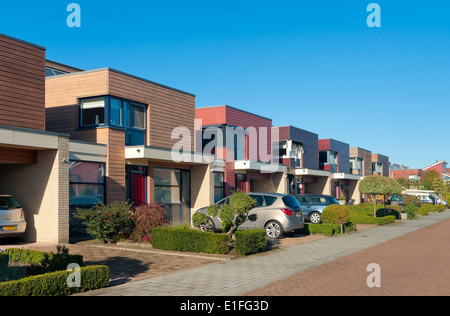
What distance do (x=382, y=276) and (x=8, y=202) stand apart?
401 inches

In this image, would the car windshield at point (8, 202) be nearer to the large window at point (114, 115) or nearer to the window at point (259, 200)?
the large window at point (114, 115)

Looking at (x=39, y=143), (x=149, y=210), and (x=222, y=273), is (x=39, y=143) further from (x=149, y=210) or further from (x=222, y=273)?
(x=222, y=273)

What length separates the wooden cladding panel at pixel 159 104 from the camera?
1730 centimetres

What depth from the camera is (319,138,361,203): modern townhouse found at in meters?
40.2

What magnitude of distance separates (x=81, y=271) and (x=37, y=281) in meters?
0.87

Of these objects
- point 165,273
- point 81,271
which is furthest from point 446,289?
point 81,271

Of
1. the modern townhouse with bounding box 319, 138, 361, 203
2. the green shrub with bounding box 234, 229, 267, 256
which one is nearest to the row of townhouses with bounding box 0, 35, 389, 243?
the green shrub with bounding box 234, 229, 267, 256

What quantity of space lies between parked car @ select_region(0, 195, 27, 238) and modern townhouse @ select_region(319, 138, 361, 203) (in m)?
27.9

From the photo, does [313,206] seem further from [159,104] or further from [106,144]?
[106,144]

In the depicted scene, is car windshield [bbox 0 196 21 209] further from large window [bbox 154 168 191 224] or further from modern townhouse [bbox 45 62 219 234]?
large window [bbox 154 168 191 224]

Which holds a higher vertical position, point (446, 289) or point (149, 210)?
point (149, 210)

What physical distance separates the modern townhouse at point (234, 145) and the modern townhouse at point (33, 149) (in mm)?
10164
